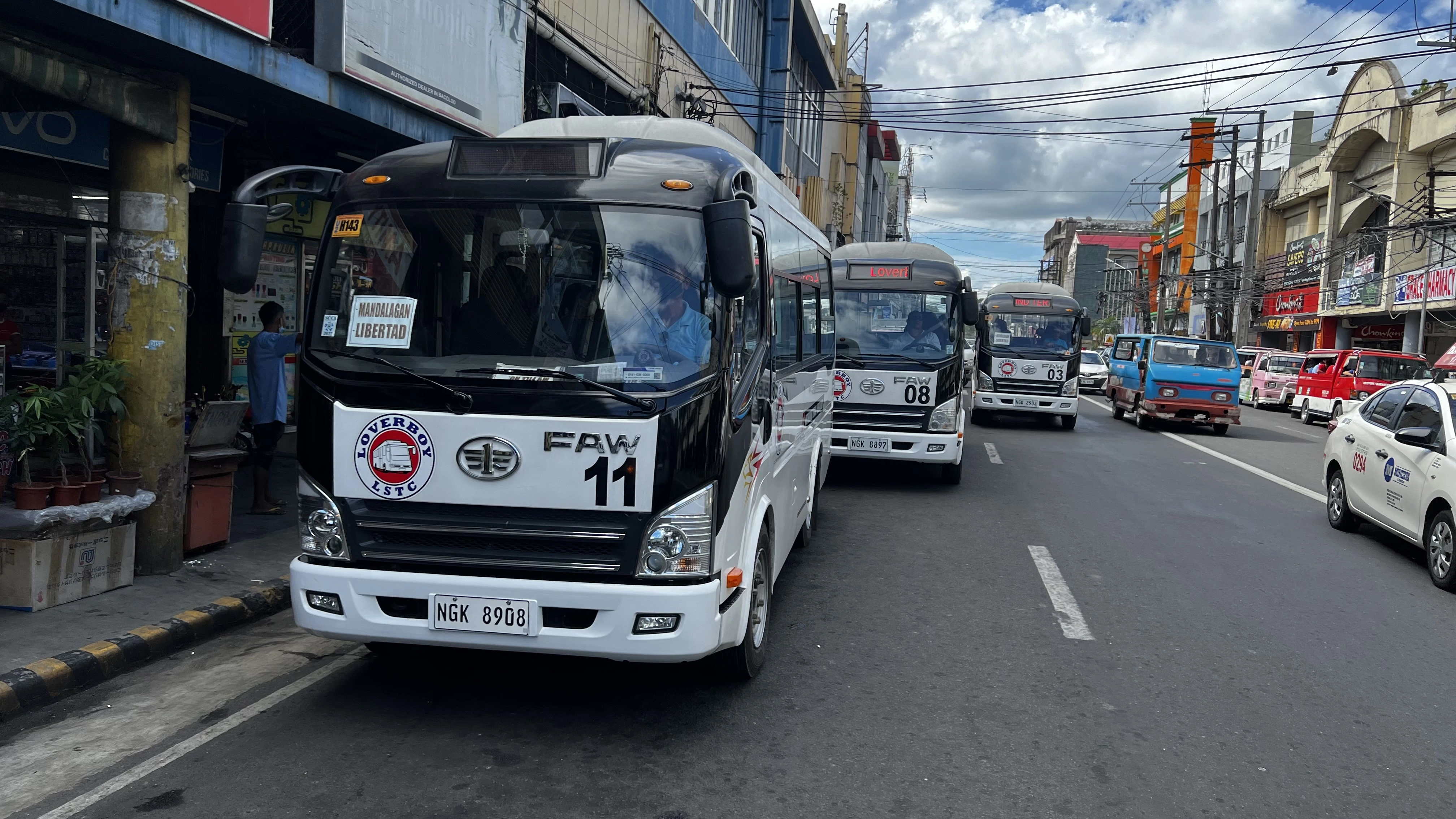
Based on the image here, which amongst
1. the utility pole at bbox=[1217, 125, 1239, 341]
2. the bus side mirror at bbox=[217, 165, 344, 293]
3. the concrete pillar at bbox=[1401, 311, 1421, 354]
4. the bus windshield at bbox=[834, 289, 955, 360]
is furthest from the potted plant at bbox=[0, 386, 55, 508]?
the utility pole at bbox=[1217, 125, 1239, 341]

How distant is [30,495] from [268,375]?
9.08ft

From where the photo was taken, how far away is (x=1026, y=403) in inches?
766

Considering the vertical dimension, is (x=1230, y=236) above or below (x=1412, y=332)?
above

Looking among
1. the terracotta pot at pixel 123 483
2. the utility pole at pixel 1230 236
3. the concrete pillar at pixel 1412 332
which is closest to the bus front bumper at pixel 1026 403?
the terracotta pot at pixel 123 483

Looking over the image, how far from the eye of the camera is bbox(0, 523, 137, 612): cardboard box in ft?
19.4

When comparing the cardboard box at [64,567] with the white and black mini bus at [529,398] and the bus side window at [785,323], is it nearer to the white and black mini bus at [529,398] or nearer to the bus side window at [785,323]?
the white and black mini bus at [529,398]

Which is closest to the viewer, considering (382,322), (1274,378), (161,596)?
(382,322)

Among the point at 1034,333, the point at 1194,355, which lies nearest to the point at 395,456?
the point at 1034,333

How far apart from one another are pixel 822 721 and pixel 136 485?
15.1 feet

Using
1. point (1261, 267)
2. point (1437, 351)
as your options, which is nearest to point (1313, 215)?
point (1261, 267)

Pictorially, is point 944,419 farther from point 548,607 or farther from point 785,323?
point 548,607

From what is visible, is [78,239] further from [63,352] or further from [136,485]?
[136,485]

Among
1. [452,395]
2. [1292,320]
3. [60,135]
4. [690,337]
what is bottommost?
[452,395]

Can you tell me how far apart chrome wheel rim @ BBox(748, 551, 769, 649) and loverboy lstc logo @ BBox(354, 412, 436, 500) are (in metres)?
1.63
